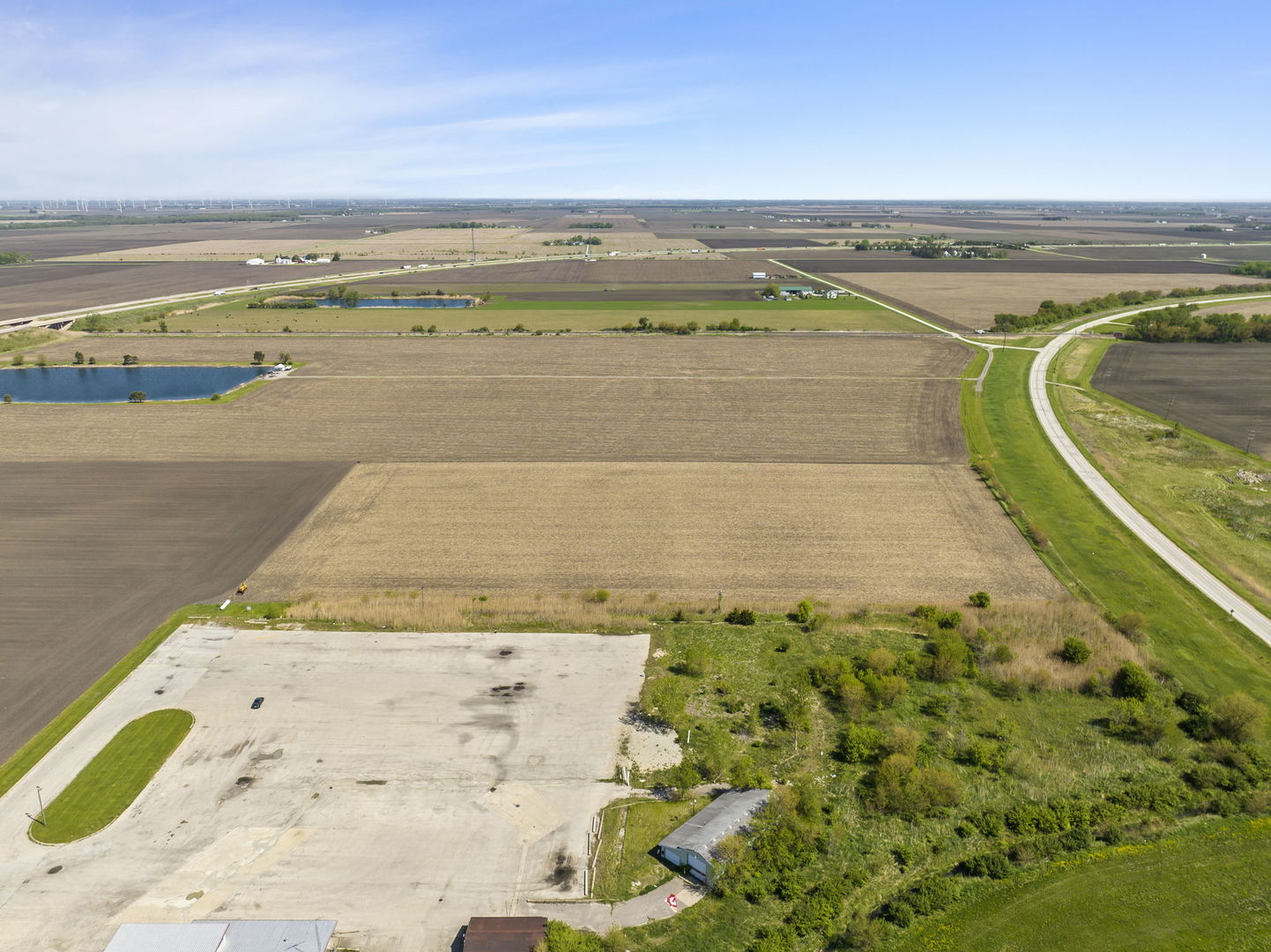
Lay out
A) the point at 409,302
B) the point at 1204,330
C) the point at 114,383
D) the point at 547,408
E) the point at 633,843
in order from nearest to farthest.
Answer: the point at 633,843
the point at 547,408
the point at 114,383
the point at 1204,330
the point at 409,302

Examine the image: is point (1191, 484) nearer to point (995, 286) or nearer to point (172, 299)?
point (995, 286)

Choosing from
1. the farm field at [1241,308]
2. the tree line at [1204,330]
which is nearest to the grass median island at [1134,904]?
the tree line at [1204,330]

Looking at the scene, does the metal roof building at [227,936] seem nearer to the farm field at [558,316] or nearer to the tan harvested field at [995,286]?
the farm field at [558,316]

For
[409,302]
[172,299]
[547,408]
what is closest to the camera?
[547,408]

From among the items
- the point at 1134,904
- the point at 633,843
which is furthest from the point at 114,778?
the point at 1134,904

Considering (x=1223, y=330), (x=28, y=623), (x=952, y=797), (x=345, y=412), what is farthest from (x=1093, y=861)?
(x=1223, y=330)
